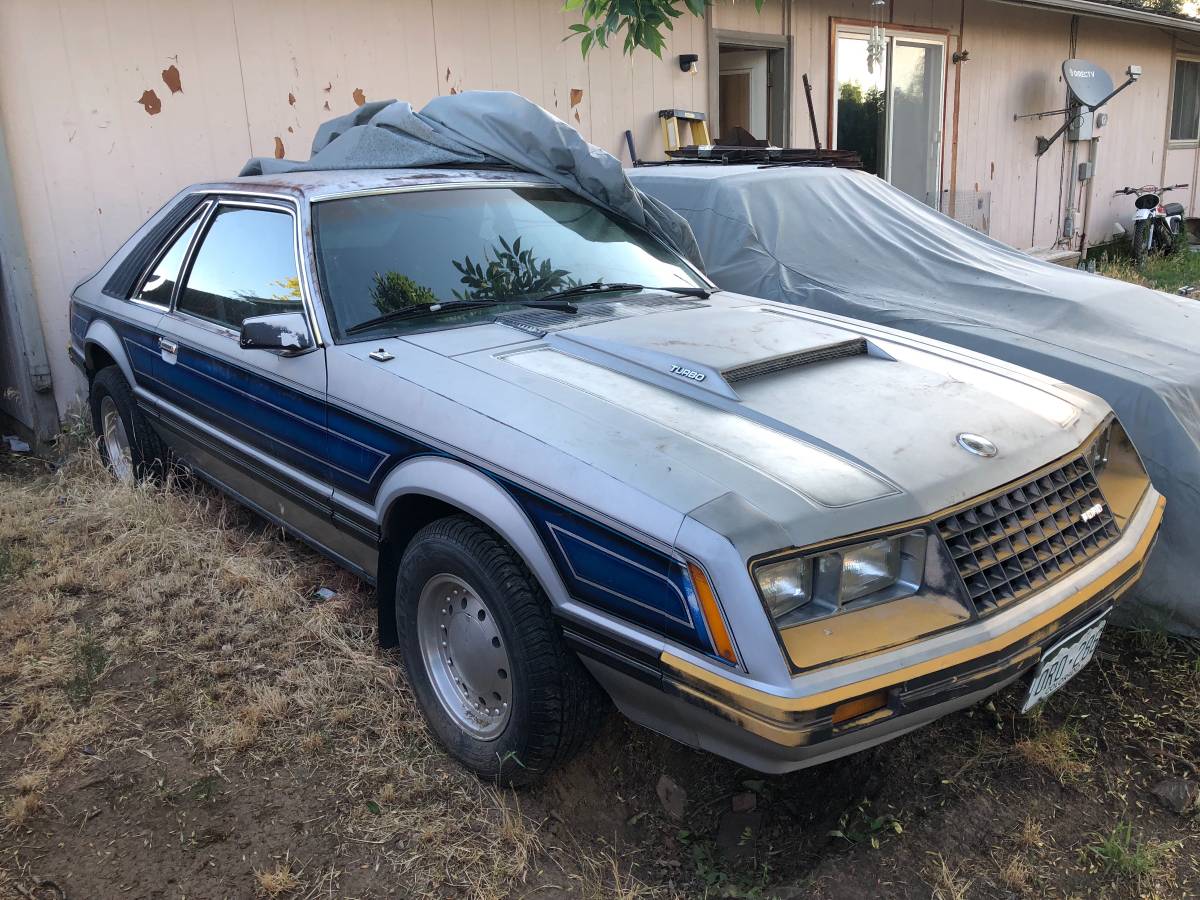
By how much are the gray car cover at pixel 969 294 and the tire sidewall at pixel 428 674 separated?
7.33 ft

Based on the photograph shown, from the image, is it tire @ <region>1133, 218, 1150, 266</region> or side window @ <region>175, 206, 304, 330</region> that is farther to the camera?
tire @ <region>1133, 218, 1150, 266</region>

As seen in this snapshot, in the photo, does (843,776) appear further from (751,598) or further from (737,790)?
(751,598)

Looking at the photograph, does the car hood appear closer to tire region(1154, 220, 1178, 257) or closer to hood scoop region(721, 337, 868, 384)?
hood scoop region(721, 337, 868, 384)

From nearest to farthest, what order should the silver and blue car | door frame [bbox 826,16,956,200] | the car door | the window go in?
1. the silver and blue car
2. the car door
3. door frame [bbox 826,16,956,200]
4. the window

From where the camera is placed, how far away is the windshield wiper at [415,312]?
308cm

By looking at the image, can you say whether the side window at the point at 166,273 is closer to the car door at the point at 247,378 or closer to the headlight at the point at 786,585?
the car door at the point at 247,378

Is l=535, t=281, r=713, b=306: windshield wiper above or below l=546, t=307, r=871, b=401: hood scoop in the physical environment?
above

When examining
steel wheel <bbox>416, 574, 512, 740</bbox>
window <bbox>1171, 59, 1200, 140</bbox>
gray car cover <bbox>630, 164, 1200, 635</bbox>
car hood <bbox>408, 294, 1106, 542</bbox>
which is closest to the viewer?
car hood <bbox>408, 294, 1106, 542</bbox>

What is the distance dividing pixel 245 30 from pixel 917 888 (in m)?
5.94

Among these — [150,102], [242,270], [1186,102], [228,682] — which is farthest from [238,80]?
[1186,102]

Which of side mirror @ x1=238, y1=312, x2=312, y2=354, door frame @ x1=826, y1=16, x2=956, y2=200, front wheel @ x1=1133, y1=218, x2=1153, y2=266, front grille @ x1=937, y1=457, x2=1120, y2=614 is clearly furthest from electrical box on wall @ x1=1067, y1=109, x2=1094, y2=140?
side mirror @ x1=238, y1=312, x2=312, y2=354

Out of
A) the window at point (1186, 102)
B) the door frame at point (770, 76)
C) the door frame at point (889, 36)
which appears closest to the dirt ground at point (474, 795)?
the door frame at point (770, 76)

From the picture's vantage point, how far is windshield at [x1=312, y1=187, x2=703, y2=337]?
317 centimetres

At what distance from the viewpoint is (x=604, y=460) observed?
2.23 m
